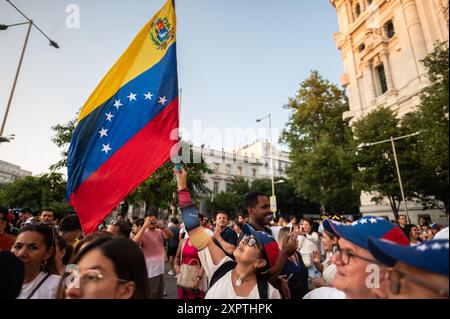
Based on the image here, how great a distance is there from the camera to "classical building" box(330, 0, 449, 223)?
19828 millimetres

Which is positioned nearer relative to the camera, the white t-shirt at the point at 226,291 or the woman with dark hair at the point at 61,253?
the white t-shirt at the point at 226,291

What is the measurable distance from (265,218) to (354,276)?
1.62m

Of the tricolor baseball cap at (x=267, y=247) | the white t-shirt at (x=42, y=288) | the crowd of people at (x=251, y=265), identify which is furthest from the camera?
the tricolor baseball cap at (x=267, y=247)

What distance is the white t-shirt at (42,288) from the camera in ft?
6.68

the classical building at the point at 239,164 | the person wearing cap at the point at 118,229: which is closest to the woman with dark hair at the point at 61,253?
the person wearing cap at the point at 118,229

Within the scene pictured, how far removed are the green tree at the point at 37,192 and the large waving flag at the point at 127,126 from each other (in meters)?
15.2

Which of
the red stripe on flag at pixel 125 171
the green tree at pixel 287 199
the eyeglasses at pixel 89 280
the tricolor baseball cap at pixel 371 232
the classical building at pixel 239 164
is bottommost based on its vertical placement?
the eyeglasses at pixel 89 280

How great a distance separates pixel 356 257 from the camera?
1.62 m

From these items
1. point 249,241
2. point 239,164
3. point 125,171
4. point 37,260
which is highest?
point 239,164

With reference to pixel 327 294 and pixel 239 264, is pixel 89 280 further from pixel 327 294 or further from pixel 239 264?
pixel 327 294

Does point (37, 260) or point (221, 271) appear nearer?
point (221, 271)

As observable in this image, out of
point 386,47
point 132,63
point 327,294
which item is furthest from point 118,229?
point 386,47

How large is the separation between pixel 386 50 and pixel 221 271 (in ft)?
92.9

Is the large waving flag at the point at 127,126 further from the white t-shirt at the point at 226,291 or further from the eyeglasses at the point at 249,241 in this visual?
the white t-shirt at the point at 226,291
